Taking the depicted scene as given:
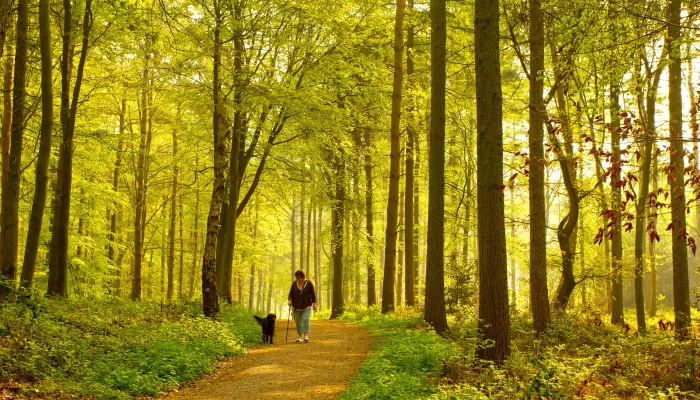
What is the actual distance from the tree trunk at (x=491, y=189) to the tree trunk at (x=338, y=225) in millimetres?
12301

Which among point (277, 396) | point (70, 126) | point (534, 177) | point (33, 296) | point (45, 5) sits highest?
point (45, 5)

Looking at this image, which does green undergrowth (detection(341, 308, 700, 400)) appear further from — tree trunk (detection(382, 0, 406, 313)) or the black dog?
tree trunk (detection(382, 0, 406, 313))

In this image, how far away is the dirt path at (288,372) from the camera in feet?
25.3

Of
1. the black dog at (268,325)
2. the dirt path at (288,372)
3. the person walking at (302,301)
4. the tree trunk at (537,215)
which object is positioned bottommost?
the dirt path at (288,372)

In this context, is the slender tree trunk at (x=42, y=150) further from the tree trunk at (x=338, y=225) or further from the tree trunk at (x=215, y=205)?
the tree trunk at (x=338, y=225)

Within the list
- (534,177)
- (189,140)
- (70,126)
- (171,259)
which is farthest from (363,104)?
(171,259)

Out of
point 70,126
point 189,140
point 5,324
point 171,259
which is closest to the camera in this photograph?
point 5,324

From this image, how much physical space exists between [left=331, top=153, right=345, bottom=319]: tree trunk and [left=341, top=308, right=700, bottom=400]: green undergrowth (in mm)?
9521

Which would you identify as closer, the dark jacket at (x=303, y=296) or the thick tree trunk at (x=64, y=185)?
the thick tree trunk at (x=64, y=185)

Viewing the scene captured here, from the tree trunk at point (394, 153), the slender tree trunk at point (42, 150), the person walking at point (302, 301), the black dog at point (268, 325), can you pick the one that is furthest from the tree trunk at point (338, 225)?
the slender tree trunk at point (42, 150)

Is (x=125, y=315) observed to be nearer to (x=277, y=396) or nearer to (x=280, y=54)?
(x=277, y=396)

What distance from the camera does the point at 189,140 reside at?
18.1 meters

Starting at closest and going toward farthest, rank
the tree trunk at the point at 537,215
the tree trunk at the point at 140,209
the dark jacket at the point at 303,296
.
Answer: the tree trunk at the point at 537,215 < the dark jacket at the point at 303,296 < the tree trunk at the point at 140,209

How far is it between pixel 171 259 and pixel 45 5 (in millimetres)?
14565
